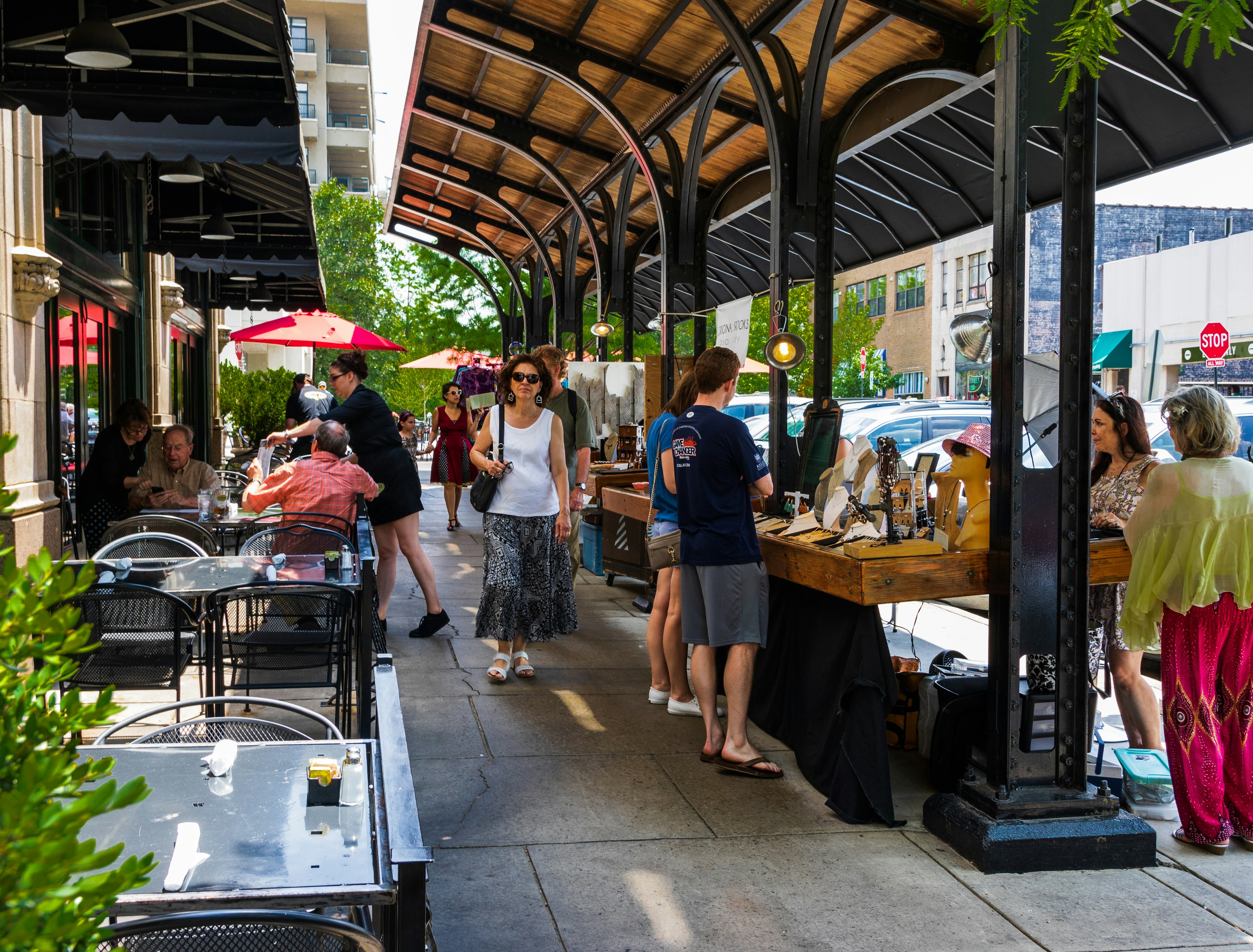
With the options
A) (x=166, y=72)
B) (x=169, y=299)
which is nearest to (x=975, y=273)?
(x=169, y=299)

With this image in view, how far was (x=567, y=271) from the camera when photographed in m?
18.5

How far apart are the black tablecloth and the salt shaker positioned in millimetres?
2423

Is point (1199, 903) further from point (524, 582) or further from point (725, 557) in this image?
point (524, 582)

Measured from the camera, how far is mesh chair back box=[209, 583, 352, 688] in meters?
4.48

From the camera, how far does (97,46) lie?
18.0 ft

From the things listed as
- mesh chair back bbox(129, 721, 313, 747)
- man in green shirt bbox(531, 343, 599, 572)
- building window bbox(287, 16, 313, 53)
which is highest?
building window bbox(287, 16, 313, 53)

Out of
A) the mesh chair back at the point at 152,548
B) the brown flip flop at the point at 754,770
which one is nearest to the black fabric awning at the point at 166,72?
the mesh chair back at the point at 152,548

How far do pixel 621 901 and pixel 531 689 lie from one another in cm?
280

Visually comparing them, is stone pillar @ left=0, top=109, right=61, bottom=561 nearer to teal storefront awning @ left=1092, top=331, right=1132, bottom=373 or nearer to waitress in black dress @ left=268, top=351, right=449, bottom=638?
waitress in black dress @ left=268, top=351, right=449, bottom=638

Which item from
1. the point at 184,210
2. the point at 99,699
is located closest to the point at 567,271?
the point at 184,210

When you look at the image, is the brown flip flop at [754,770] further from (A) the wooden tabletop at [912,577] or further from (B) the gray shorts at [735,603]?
(A) the wooden tabletop at [912,577]

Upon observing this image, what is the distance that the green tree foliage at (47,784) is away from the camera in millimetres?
893

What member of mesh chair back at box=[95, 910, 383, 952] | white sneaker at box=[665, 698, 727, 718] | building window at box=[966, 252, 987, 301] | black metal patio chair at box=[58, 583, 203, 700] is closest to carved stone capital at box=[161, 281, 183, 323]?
black metal patio chair at box=[58, 583, 203, 700]

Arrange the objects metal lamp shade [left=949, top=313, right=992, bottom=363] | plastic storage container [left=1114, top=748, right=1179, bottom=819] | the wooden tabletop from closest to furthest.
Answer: the wooden tabletop, plastic storage container [left=1114, top=748, right=1179, bottom=819], metal lamp shade [left=949, top=313, right=992, bottom=363]
